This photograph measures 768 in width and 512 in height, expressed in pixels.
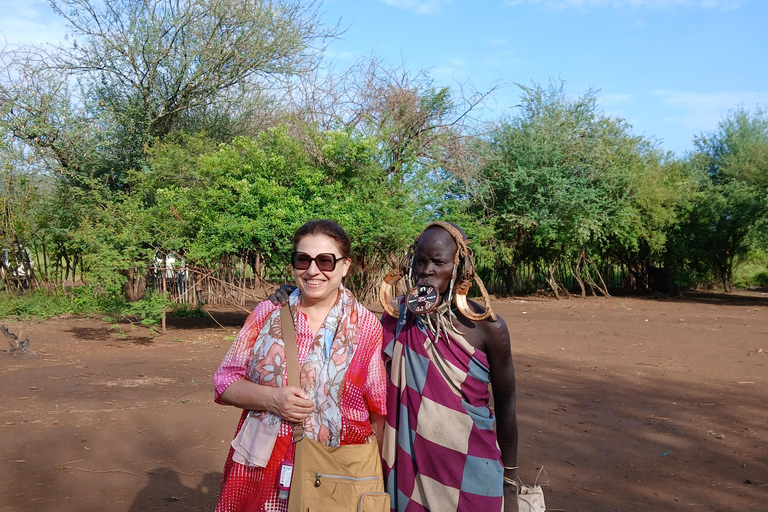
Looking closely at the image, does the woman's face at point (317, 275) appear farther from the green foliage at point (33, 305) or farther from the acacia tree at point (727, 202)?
the acacia tree at point (727, 202)

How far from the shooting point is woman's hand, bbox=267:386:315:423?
204cm

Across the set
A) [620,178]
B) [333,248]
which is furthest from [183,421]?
[620,178]

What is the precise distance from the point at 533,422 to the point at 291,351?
4.48 m

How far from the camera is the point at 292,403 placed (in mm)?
2035

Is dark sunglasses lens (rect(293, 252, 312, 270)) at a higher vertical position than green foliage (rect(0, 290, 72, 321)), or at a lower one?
higher

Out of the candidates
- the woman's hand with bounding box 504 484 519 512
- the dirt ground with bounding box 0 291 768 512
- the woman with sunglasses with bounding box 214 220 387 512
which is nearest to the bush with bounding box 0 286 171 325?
the dirt ground with bounding box 0 291 768 512

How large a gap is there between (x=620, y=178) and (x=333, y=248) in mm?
19384

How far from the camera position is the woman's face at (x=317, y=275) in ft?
7.37

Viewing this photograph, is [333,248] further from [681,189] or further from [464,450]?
[681,189]

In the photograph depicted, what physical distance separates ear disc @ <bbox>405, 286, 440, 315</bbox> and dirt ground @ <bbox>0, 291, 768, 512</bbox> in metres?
2.55

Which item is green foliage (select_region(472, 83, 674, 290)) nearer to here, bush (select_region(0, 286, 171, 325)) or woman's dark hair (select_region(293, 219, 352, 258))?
bush (select_region(0, 286, 171, 325))

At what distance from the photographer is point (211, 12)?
15.8m

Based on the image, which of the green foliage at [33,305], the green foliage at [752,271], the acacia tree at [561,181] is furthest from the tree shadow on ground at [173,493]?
the green foliage at [752,271]

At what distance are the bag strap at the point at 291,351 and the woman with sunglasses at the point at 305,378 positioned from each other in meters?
0.02
